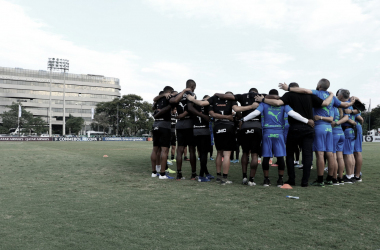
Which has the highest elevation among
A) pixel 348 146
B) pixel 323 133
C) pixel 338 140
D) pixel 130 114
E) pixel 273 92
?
pixel 130 114

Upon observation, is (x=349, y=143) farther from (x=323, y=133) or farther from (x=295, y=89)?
(x=295, y=89)

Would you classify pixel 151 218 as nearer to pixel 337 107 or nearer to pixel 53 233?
pixel 53 233

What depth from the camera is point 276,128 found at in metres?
6.16

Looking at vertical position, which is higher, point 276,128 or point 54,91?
point 54,91

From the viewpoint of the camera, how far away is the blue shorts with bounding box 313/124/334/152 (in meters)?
6.13

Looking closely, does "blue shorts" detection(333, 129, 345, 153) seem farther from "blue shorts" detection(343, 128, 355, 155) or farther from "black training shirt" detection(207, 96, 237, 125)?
"black training shirt" detection(207, 96, 237, 125)

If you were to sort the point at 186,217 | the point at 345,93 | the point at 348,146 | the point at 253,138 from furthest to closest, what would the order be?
the point at 348,146 → the point at 345,93 → the point at 253,138 → the point at 186,217

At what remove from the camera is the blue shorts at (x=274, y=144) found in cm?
609

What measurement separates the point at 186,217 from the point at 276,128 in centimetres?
329

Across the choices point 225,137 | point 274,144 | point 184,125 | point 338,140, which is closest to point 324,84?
point 338,140

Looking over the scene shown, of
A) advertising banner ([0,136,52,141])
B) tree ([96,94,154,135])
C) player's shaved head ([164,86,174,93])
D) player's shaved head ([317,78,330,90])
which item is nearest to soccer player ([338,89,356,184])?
player's shaved head ([317,78,330,90])

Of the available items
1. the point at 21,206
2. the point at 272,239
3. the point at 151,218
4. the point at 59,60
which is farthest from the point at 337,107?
the point at 59,60

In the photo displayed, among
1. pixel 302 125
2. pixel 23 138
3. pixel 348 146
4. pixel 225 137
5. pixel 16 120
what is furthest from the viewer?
pixel 16 120

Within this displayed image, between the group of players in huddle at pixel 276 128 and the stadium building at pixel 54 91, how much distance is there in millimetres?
97142
